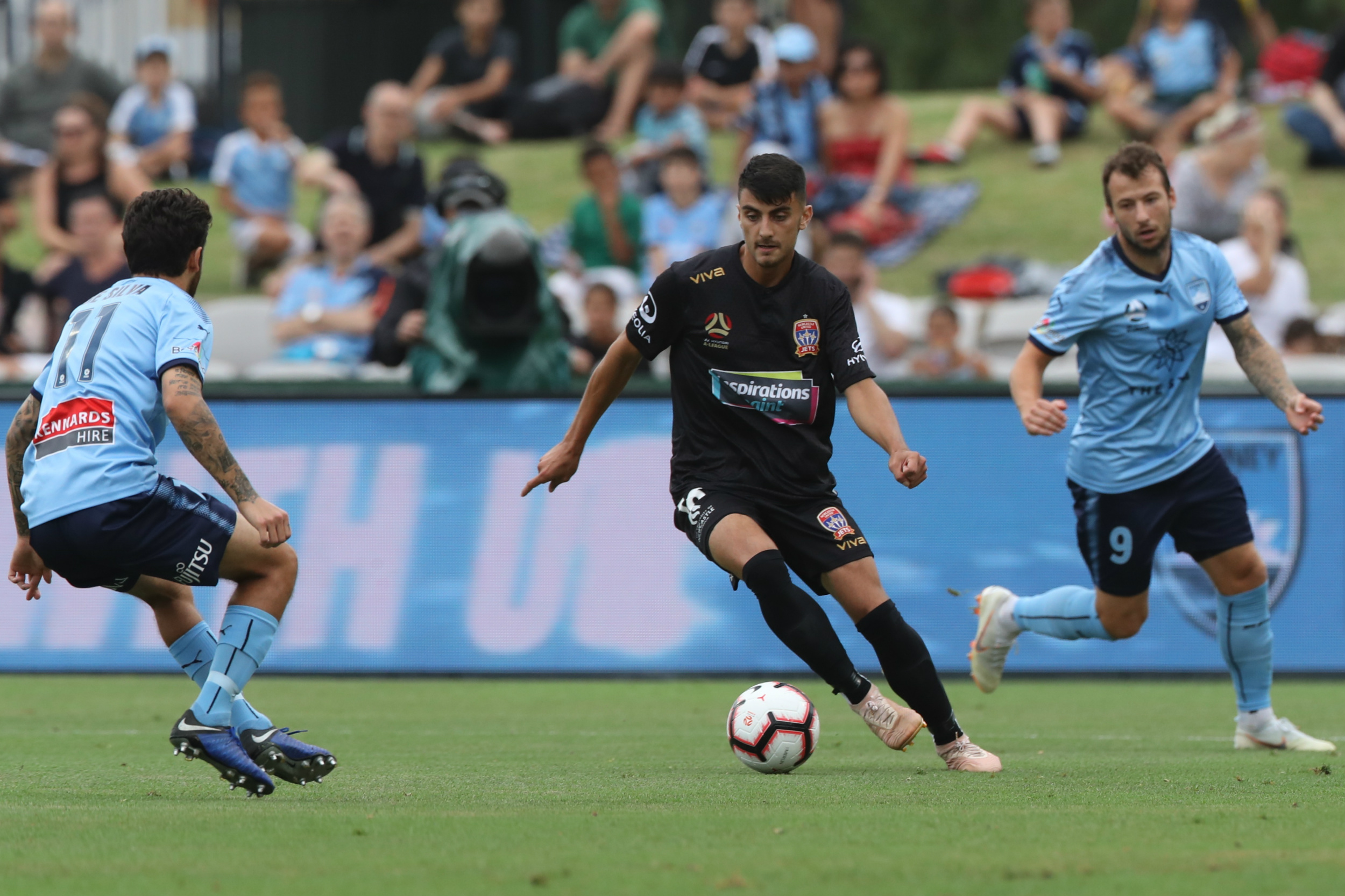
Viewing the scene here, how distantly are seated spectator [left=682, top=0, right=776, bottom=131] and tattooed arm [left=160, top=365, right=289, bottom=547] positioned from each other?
1263cm

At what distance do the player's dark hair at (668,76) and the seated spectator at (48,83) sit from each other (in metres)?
6.29

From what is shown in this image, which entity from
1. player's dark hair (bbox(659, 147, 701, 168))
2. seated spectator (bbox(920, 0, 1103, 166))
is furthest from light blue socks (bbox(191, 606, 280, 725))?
seated spectator (bbox(920, 0, 1103, 166))

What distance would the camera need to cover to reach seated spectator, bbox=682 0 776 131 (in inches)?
699

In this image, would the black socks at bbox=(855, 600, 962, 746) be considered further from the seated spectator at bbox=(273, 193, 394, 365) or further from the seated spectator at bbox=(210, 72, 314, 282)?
the seated spectator at bbox=(210, 72, 314, 282)

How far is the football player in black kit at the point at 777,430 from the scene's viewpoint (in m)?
6.25

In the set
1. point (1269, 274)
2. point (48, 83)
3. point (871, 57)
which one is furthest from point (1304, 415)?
point (48, 83)

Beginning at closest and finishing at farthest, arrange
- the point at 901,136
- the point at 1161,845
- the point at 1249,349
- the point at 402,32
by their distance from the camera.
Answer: the point at 1161,845 < the point at 1249,349 < the point at 901,136 < the point at 402,32

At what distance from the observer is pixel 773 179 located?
6.18 metres

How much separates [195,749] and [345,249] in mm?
9519

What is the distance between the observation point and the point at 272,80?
17.6 m

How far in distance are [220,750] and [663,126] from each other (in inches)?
464

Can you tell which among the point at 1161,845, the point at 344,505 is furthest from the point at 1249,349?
the point at 344,505

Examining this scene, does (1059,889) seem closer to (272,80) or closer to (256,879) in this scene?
(256,879)

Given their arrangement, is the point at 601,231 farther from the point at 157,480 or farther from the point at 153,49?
the point at 157,480
